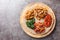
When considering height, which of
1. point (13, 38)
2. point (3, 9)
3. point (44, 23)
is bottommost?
point (13, 38)

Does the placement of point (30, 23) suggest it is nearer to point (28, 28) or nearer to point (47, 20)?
point (28, 28)

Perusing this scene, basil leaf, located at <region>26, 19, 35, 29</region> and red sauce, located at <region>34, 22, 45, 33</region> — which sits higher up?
basil leaf, located at <region>26, 19, 35, 29</region>

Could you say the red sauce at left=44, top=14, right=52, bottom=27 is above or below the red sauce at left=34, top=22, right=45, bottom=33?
above

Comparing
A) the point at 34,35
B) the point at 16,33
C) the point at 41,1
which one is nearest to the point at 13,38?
the point at 16,33

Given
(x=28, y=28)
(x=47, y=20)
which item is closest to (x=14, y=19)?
(x=28, y=28)

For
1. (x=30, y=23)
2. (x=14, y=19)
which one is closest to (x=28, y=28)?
(x=30, y=23)

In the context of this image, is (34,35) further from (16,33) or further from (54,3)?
(54,3)

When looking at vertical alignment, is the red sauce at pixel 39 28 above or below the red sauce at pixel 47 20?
below

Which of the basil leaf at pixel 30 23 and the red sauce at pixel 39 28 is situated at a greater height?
the basil leaf at pixel 30 23
